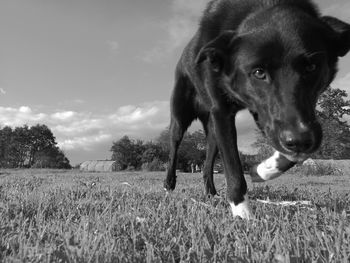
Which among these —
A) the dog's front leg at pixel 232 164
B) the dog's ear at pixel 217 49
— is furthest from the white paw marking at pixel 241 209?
the dog's ear at pixel 217 49

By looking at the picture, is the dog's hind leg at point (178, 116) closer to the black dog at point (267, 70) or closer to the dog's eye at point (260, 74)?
the black dog at point (267, 70)

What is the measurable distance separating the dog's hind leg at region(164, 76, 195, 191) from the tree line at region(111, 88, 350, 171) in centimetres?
2483

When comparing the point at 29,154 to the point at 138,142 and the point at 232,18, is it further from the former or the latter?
the point at 232,18

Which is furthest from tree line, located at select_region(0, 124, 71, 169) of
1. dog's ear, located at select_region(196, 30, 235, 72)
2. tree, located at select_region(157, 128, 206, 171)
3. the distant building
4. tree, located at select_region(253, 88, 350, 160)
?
dog's ear, located at select_region(196, 30, 235, 72)

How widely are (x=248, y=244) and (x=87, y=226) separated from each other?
1084mm

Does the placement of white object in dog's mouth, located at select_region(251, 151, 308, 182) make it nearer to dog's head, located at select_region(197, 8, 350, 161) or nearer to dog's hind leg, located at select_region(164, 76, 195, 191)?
dog's head, located at select_region(197, 8, 350, 161)

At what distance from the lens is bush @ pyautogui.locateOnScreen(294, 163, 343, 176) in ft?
74.6

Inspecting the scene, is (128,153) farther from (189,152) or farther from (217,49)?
(217,49)

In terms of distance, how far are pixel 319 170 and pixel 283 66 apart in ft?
68.9

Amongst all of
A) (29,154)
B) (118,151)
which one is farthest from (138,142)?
(29,154)

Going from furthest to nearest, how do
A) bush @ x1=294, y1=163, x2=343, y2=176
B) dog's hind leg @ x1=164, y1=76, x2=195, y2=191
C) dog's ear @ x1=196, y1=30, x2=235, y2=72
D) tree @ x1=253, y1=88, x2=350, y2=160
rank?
1. tree @ x1=253, y1=88, x2=350, y2=160
2. bush @ x1=294, y1=163, x2=343, y2=176
3. dog's hind leg @ x1=164, y1=76, x2=195, y2=191
4. dog's ear @ x1=196, y1=30, x2=235, y2=72

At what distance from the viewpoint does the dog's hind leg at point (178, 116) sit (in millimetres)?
6160

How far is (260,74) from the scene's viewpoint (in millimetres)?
3615

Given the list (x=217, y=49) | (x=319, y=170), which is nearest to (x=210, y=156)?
(x=217, y=49)
